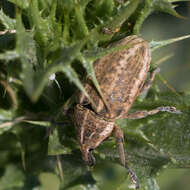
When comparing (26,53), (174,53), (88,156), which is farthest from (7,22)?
(174,53)

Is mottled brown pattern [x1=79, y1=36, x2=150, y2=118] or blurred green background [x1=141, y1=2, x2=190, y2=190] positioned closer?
mottled brown pattern [x1=79, y1=36, x2=150, y2=118]

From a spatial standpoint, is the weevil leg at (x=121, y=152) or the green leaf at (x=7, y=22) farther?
the weevil leg at (x=121, y=152)

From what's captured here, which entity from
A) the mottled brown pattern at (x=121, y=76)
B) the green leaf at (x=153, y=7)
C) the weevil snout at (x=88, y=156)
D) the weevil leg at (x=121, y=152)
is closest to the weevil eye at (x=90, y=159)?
the weevil snout at (x=88, y=156)

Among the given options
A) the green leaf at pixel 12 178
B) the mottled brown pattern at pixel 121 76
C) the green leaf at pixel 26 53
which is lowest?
the green leaf at pixel 12 178

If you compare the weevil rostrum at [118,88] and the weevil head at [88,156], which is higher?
the weevil rostrum at [118,88]

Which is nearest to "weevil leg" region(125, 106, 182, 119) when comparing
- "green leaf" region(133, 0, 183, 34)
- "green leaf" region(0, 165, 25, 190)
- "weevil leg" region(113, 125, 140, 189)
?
"weevil leg" region(113, 125, 140, 189)

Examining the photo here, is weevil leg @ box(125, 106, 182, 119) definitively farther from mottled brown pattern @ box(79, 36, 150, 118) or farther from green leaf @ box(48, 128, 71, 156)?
green leaf @ box(48, 128, 71, 156)

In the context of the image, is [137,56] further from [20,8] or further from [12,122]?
[12,122]

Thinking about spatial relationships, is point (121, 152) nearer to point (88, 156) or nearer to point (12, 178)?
point (88, 156)

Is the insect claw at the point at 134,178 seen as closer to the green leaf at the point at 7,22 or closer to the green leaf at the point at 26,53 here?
the green leaf at the point at 26,53
